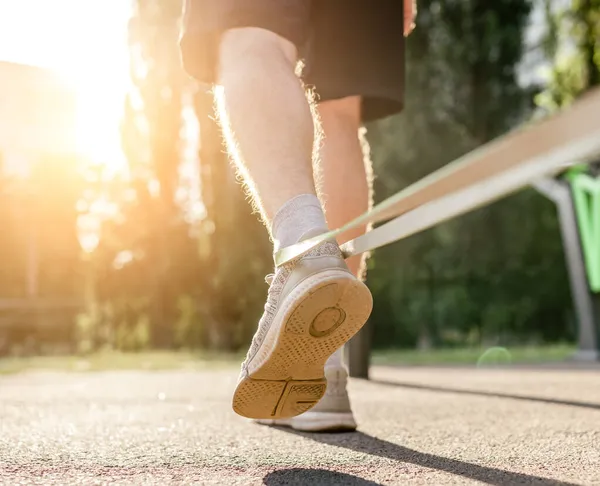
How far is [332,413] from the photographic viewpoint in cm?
174

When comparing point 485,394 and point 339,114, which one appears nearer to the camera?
point 339,114

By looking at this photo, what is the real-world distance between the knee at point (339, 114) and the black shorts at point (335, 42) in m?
0.04

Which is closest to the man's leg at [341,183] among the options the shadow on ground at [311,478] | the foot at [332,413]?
the foot at [332,413]

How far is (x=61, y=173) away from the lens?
16844mm

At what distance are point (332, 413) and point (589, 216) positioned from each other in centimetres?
640

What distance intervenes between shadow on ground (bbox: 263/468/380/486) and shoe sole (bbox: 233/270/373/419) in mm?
146

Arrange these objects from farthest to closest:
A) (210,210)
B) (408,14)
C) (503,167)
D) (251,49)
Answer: (210,210) → (408,14) → (251,49) → (503,167)

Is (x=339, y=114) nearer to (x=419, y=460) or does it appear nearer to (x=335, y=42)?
(x=335, y=42)

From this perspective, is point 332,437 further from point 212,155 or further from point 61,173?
point 61,173

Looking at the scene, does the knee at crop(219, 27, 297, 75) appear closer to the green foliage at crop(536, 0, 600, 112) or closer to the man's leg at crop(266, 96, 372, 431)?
the man's leg at crop(266, 96, 372, 431)

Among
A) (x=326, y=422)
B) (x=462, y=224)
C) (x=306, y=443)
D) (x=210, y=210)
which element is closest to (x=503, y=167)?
(x=306, y=443)

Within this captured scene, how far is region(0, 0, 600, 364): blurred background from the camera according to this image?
1145 centimetres

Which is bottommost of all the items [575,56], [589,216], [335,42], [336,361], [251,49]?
[336,361]

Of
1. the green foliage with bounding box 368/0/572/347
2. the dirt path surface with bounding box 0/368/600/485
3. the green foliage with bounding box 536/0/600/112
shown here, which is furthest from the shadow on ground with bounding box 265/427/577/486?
the green foliage with bounding box 368/0/572/347
